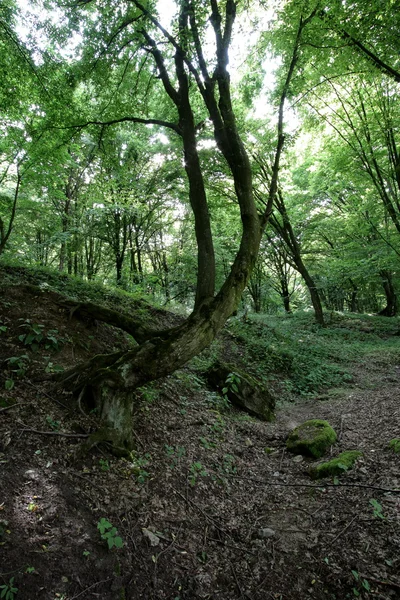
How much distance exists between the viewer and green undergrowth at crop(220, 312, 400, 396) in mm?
9172

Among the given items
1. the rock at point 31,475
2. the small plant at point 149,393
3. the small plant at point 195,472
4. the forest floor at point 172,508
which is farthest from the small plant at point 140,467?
the small plant at point 149,393

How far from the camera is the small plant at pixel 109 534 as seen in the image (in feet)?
7.79

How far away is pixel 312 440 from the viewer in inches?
181

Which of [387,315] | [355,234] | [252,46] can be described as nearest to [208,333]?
[252,46]

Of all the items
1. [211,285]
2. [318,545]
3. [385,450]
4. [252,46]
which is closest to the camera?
[318,545]

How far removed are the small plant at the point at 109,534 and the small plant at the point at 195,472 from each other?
1.22 m

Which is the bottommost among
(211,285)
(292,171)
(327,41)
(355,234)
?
(211,285)

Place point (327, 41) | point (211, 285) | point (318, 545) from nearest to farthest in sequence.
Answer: point (318, 545) < point (211, 285) < point (327, 41)

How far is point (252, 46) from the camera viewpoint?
23.5ft

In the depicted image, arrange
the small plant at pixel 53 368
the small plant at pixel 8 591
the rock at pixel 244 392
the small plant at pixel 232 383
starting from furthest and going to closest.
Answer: the rock at pixel 244 392 → the small plant at pixel 232 383 → the small plant at pixel 53 368 → the small plant at pixel 8 591

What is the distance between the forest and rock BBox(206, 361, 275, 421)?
0.16 ft

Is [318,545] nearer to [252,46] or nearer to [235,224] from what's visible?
[252,46]

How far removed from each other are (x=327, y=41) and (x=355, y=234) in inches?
484

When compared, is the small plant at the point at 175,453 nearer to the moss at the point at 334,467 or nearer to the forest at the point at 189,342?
the forest at the point at 189,342
